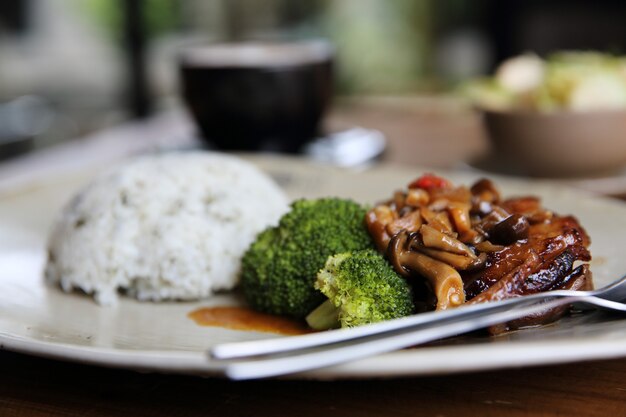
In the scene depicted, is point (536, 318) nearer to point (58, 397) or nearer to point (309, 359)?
point (309, 359)

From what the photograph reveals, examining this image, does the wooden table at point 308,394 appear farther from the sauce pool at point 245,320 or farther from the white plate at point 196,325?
the sauce pool at point 245,320

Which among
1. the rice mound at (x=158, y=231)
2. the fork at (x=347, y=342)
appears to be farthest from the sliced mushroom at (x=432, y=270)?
the rice mound at (x=158, y=231)

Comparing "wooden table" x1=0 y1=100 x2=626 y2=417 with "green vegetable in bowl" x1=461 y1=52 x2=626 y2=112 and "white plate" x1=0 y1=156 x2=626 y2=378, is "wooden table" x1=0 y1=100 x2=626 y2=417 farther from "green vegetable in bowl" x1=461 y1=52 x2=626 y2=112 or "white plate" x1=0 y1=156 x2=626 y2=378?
"green vegetable in bowl" x1=461 y1=52 x2=626 y2=112

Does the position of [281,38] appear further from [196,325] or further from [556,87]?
[196,325]

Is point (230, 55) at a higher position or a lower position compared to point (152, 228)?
higher

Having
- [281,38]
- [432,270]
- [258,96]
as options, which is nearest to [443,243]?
[432,270]

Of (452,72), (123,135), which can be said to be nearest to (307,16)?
(452,72)
